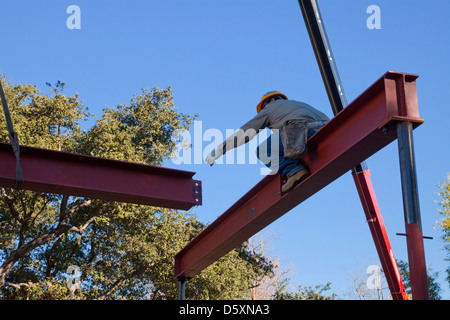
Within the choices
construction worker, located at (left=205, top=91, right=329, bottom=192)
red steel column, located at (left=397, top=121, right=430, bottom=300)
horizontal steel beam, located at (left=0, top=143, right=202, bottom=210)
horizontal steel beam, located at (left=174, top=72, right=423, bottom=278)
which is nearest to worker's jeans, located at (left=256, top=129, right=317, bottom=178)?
construction worker, located at (left=205, top=91, right=329, bottom=192)

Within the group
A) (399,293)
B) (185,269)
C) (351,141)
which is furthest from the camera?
(399,293)

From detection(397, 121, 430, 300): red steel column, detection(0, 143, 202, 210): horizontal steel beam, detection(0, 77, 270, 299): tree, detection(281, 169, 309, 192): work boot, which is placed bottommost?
detection(397, 121, 430, 300): red steel column

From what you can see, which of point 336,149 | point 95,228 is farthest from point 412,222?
point 95,228

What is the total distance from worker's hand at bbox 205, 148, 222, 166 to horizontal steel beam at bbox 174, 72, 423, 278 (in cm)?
89

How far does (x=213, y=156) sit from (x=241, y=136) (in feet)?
1.51

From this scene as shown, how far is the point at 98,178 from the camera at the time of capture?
7.77 meters

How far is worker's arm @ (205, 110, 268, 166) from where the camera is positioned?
23.0 ft

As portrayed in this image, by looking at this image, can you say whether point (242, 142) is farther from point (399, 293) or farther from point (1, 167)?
point (399, 293)

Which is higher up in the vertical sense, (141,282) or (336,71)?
(336,71)

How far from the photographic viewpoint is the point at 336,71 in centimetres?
1118

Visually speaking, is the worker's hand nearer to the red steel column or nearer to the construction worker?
the construction worker

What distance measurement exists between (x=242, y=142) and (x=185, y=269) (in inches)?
163

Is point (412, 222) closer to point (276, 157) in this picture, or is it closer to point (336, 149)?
point (336, 149)
